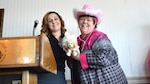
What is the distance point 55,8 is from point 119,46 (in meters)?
0.55

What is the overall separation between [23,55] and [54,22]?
45 cm

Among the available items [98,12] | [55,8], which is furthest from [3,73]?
[55,8]

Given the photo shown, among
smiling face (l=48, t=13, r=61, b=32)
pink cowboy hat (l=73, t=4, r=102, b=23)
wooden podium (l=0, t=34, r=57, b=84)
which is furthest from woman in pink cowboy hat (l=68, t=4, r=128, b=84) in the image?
wooden podium (l=0, t=34, r=57, b=84)

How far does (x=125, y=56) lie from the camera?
62.2 inches

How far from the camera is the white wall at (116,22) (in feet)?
5.15

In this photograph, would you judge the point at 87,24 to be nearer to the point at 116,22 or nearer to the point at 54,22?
the point at 54,22

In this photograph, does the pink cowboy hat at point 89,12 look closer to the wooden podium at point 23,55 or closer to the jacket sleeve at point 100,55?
the jacket sleeve at point 100,55

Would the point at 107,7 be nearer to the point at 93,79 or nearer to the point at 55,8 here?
the point at 55,8

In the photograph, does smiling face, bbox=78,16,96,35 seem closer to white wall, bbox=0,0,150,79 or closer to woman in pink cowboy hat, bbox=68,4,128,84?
woman in pink cowboy hat, bbox=68,4,128,84

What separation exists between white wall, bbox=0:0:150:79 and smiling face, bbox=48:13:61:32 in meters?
0.35

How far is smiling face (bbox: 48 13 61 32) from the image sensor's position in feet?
4.19

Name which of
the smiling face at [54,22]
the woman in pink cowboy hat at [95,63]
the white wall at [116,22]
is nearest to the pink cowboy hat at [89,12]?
the woman in pink cowboy hat at [95,63]

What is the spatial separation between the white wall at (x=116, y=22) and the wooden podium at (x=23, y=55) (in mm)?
691

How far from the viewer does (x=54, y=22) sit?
4.22ft
